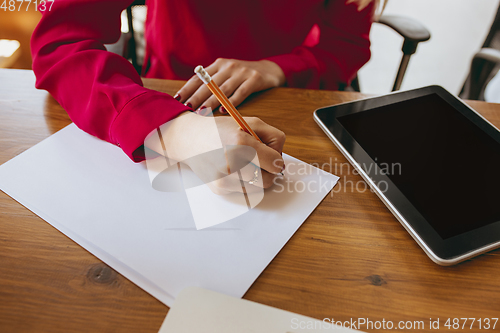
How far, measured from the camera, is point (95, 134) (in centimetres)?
47

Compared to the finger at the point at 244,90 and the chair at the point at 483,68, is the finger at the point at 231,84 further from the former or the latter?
the chair at the point at 483,68

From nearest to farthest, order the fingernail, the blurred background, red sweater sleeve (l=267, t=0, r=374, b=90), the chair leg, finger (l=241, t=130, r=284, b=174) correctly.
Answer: finger (l=241, t=130, r=284, b=174)
the fingernail
red sweater sleeve (l=267, t=0, r=374, b=90)
the chair leg
the blurred background

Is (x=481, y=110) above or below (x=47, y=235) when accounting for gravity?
above

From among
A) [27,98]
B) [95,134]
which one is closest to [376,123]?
[95,134]

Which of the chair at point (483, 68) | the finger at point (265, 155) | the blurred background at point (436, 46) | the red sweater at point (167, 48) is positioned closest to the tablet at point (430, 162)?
the finger at point (265, 155)

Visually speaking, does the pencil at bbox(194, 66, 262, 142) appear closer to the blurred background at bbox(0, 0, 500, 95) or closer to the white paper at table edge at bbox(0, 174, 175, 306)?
the white paper at table edge at bbox(0, 174, 175, 306)

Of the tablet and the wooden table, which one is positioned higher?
the tablet

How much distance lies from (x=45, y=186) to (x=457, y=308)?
470mm

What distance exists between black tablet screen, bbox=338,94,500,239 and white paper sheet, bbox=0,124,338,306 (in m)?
0.09

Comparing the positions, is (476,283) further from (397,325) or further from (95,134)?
(95,134)

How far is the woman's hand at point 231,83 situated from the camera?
528 mm

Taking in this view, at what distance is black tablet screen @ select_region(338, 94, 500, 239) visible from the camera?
0.36 metres

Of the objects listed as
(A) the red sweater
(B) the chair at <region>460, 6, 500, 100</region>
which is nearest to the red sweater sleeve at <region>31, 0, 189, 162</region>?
(A) the red sweater

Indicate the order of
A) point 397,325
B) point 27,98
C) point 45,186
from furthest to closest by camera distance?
point 27,98 → point 45,186 → point 397,325
